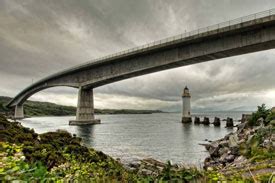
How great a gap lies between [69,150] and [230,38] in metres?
26.8

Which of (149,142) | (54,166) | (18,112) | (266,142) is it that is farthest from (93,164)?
(18,112)

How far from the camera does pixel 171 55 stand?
3484cm

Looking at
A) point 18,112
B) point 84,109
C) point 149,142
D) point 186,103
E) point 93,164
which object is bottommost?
point 149,142

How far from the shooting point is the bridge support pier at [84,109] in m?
52.1

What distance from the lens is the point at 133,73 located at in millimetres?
41438

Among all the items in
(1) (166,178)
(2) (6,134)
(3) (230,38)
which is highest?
(3) (230,38)

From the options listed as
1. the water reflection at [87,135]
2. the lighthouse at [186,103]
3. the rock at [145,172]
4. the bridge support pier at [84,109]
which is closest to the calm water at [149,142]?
the water reflection at [87,135]

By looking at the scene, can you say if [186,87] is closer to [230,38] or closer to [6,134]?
[230,38]

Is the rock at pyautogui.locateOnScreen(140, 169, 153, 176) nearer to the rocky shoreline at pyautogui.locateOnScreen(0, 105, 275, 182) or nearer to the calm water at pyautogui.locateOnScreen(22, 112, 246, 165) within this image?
the rocky shoreline at pyautogui.locateOnScreen(0, 105, 275, 182)

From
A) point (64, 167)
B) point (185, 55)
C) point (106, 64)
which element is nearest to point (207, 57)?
point (185, 55)

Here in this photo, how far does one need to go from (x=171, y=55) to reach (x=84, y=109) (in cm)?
2912

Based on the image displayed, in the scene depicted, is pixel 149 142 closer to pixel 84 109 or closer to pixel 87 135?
pixel 87 135

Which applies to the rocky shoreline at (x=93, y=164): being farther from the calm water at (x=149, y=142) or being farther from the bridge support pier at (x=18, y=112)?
the bridge support pier at (x=18, y=112)

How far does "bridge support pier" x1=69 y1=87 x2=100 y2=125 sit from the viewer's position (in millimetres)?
52144
